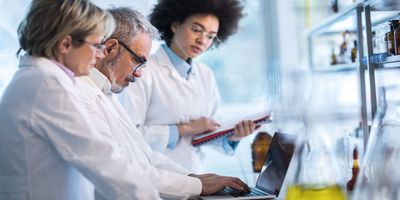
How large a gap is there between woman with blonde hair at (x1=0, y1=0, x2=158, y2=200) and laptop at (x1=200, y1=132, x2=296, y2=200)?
1.01 ft

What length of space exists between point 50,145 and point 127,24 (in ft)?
1.80

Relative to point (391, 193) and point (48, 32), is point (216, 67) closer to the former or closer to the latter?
point (48, 32)

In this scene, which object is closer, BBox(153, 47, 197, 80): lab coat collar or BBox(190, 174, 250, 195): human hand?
BBox(190, 174, 250, 195): human hand

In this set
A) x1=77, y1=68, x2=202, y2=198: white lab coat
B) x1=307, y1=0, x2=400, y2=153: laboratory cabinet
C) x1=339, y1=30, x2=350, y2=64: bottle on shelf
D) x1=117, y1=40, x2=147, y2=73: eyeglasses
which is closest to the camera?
x1=77, y1=68, x2=202, y2=198: white lab coat

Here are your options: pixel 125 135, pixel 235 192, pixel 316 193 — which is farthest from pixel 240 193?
pixel 316 193

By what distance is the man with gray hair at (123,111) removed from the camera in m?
1.46

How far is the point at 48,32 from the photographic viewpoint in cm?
127

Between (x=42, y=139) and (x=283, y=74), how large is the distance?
258 centimetres

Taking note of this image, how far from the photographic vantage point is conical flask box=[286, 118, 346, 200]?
3.33ft

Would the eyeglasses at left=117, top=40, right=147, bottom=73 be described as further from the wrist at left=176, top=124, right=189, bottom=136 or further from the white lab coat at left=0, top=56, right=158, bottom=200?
the wrist at left=176, top=124, right=189, bottom=136

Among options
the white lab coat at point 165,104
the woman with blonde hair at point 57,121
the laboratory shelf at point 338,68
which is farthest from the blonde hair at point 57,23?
the laboratory shelf at point 338,68

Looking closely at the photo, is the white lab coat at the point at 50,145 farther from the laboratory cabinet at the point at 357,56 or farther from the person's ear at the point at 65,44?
the laboratory cabinet at the point at 357,56

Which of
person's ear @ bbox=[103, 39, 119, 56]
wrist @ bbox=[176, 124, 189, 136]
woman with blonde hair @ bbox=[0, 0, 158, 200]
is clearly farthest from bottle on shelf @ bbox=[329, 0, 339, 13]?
woman with blonde hair @ bbox=[0, 0, 158, 200]

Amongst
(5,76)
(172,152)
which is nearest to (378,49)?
(172,152)
